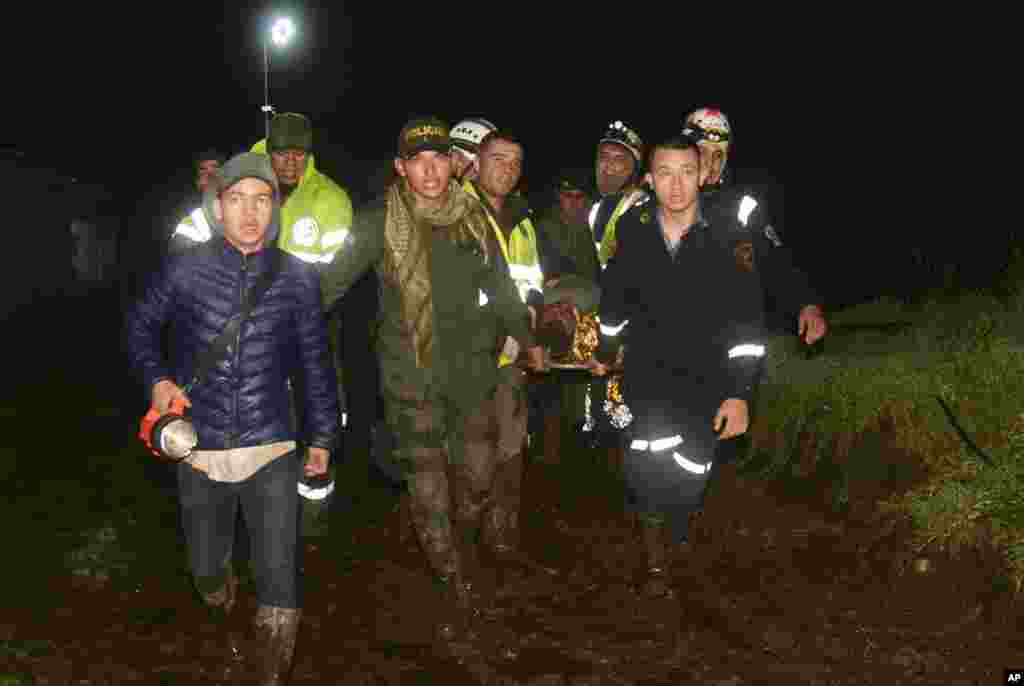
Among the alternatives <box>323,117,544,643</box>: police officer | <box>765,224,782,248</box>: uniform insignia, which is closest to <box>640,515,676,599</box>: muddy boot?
<box>323,117,544,643</box>: police officer

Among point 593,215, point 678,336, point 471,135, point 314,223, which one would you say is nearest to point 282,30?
point 471,135

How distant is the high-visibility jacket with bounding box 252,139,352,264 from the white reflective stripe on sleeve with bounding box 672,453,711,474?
2.08m

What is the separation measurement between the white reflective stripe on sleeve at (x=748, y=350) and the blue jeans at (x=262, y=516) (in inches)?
88.1

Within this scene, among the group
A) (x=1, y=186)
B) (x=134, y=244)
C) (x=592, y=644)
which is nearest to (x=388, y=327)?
(x=592, y=644)

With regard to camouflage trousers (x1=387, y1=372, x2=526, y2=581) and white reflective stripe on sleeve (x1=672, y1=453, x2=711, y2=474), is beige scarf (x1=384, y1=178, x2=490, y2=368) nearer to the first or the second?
camouflage trousers (x1=387, y1=372, x2=526, y2=581)

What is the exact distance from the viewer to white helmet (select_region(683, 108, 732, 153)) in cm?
570

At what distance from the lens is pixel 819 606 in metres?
5.07

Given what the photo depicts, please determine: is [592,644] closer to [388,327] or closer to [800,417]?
[388,327]

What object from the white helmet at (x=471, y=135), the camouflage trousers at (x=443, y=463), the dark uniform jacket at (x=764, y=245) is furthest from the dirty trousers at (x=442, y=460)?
the white helmet at (x=471, y=135)

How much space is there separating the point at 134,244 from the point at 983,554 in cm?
513

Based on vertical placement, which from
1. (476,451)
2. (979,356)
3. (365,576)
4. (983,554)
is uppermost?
(979,356)

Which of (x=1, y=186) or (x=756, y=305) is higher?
(x=1, y=186)

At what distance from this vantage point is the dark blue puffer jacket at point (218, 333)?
12.8 feet

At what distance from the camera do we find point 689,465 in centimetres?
530
